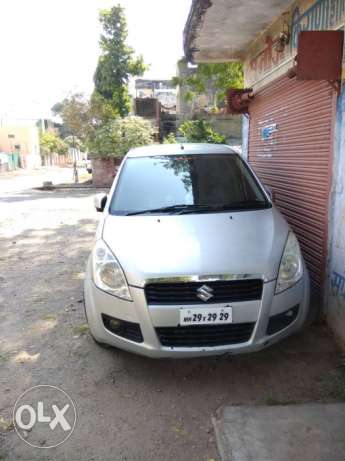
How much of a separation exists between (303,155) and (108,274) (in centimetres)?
283

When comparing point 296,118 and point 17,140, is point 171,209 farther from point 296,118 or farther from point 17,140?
point 17,140

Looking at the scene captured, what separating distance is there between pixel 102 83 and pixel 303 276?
22.9 metres

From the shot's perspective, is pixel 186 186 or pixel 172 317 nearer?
pixel 172 317

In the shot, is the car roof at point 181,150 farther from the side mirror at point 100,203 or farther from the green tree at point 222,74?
the green tree at point 222,74

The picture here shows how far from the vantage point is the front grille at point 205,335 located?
2.84m

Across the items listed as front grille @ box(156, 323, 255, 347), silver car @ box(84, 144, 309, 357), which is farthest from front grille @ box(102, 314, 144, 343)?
front grille @ box(156, 323, 255, 347)

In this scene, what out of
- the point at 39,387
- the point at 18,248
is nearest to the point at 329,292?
the point at 39,387

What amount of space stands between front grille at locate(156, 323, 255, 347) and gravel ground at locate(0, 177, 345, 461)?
0.43 meters

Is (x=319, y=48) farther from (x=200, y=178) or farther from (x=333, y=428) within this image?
(x=333, y=428)

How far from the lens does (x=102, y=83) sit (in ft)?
77.8

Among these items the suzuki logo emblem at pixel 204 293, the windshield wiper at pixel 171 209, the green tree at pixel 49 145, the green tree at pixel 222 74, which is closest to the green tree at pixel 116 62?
the green tree at pixel 222 74

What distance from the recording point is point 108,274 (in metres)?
3.02

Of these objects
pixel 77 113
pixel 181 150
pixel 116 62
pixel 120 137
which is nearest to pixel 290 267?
pixel 181 150

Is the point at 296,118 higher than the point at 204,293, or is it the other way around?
the point at 296,118
